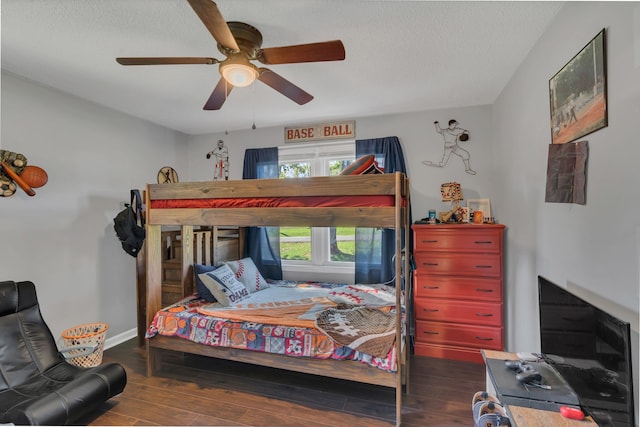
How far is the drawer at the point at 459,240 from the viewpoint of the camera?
9.09 ft

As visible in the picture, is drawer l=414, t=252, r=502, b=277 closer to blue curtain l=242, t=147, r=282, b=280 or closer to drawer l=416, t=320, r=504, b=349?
drawer l=416, t=320, r=504, b=349

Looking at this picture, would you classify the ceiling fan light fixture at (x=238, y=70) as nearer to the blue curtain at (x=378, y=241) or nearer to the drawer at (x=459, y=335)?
the blue curtain at (x=378, y=241)

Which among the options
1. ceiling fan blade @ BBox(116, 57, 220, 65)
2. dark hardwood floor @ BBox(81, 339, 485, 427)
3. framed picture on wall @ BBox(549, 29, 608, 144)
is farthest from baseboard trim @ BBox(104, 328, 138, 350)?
framed picture on wall @ BBox(549, 29, 608, 144)

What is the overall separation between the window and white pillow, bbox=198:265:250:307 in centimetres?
99

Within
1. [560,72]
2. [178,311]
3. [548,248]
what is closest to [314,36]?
[560,72]

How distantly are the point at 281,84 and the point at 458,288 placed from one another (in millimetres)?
2451

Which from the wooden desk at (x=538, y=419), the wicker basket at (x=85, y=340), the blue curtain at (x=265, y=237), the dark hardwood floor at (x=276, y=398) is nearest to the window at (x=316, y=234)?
the blue curtain at (x=265, y=237)

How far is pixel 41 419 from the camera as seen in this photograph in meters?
1.69

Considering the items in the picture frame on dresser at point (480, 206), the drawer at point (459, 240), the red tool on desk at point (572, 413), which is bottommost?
the red tool on desk at point (572, 413)

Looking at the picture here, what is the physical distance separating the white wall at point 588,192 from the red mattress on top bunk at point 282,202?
1021 millimetres

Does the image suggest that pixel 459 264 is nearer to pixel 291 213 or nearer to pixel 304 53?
pixel 291 213

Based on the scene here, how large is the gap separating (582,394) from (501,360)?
53 centimetres

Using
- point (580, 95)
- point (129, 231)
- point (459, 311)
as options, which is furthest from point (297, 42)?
point (459, 311)

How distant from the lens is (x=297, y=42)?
2016 mm
